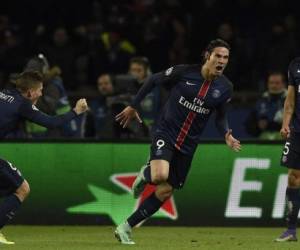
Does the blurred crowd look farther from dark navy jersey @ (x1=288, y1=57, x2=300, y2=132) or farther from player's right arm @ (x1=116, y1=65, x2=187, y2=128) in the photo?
dark navy jersey @ (x1=288, y1=57, x2=300, y2=132)

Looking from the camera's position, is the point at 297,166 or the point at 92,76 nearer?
the point at 297,166

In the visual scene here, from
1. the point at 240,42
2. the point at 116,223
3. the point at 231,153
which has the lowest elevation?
the point at 116,223

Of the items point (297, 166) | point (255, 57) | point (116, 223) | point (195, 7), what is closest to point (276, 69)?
point (255, 57)

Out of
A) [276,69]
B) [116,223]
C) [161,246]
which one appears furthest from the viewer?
[276,69]

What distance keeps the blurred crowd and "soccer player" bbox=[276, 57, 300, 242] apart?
424 centimetres

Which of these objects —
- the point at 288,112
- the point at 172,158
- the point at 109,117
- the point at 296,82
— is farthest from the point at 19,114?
the point at 109,117

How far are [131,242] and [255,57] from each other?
7055 millimetres

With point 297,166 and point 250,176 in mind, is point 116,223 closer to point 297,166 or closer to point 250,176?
point 250,176

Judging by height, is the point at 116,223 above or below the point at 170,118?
below

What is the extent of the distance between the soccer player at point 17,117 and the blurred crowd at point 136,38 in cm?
446

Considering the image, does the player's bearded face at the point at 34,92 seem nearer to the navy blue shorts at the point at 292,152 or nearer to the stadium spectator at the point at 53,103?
the navy blue shorts at the point at 292,152

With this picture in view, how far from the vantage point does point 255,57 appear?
1772cm

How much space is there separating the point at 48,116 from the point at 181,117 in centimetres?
147

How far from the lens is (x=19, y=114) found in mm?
10797
